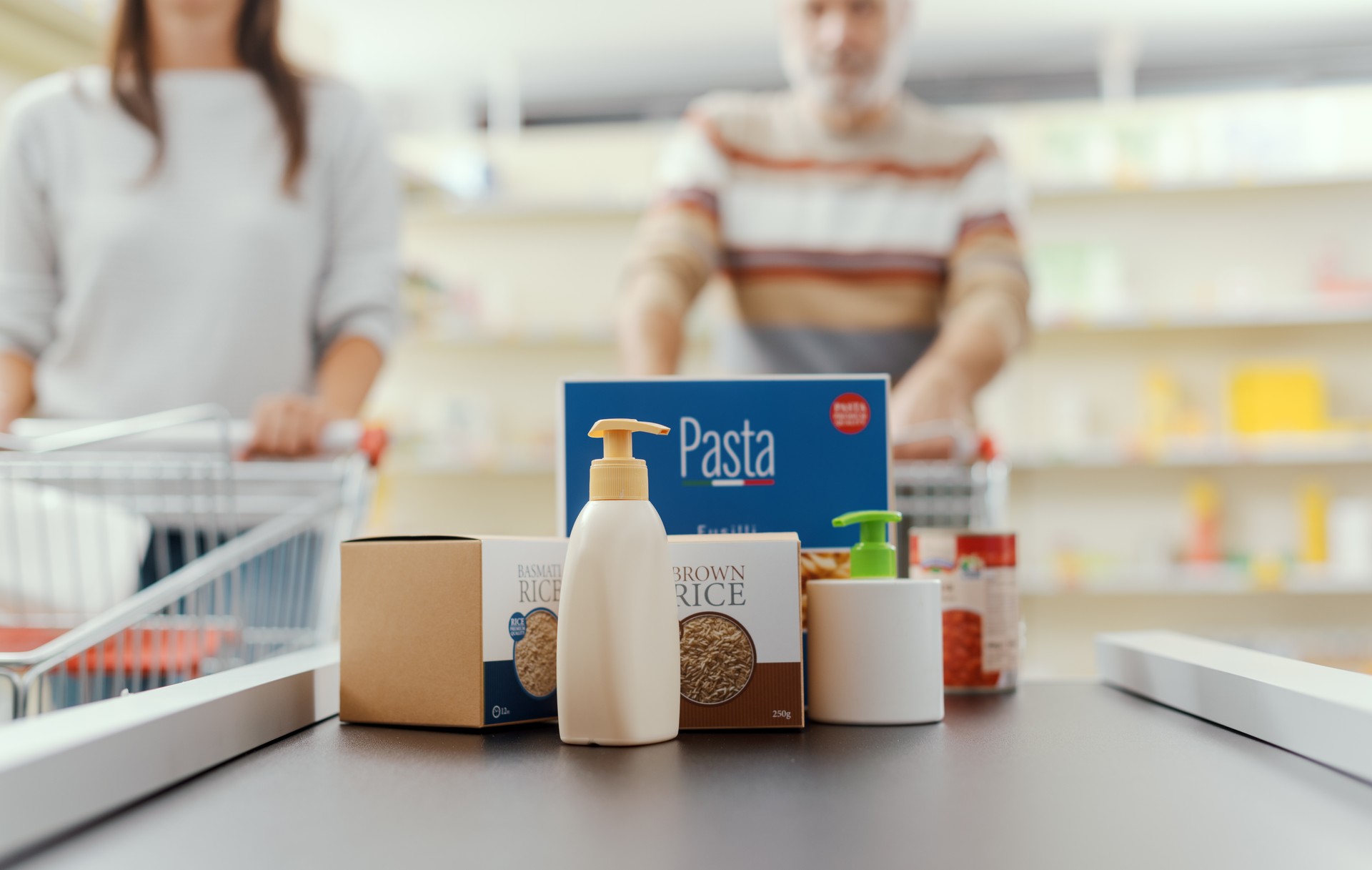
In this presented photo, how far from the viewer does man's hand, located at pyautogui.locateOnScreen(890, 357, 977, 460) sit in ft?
4.14

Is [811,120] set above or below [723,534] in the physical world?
above

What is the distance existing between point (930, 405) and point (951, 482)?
4.2 inches

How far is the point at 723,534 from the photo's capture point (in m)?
0.79

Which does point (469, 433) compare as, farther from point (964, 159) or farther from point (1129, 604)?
point (964, 159)

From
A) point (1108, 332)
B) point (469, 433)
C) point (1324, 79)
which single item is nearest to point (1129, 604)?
point (1108, 332)

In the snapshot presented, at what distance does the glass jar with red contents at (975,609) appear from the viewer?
93cm

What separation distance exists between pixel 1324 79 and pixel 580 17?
10.1 ft

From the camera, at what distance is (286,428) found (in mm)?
1252

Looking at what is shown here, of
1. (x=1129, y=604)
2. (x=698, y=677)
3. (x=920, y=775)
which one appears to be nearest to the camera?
(x=920, y=775)

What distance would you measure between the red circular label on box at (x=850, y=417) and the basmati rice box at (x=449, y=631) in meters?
0.23

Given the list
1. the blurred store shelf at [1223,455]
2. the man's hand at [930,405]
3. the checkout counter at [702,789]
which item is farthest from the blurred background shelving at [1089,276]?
the checkout counter at [702,789]

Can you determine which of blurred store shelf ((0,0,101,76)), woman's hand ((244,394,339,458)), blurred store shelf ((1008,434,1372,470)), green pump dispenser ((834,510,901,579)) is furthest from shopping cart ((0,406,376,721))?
blurred store shelf ((1008,434,1372,470))

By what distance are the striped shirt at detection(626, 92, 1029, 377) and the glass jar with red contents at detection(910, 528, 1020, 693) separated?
78cm

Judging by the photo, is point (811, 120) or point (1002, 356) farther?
point (811, 120)
